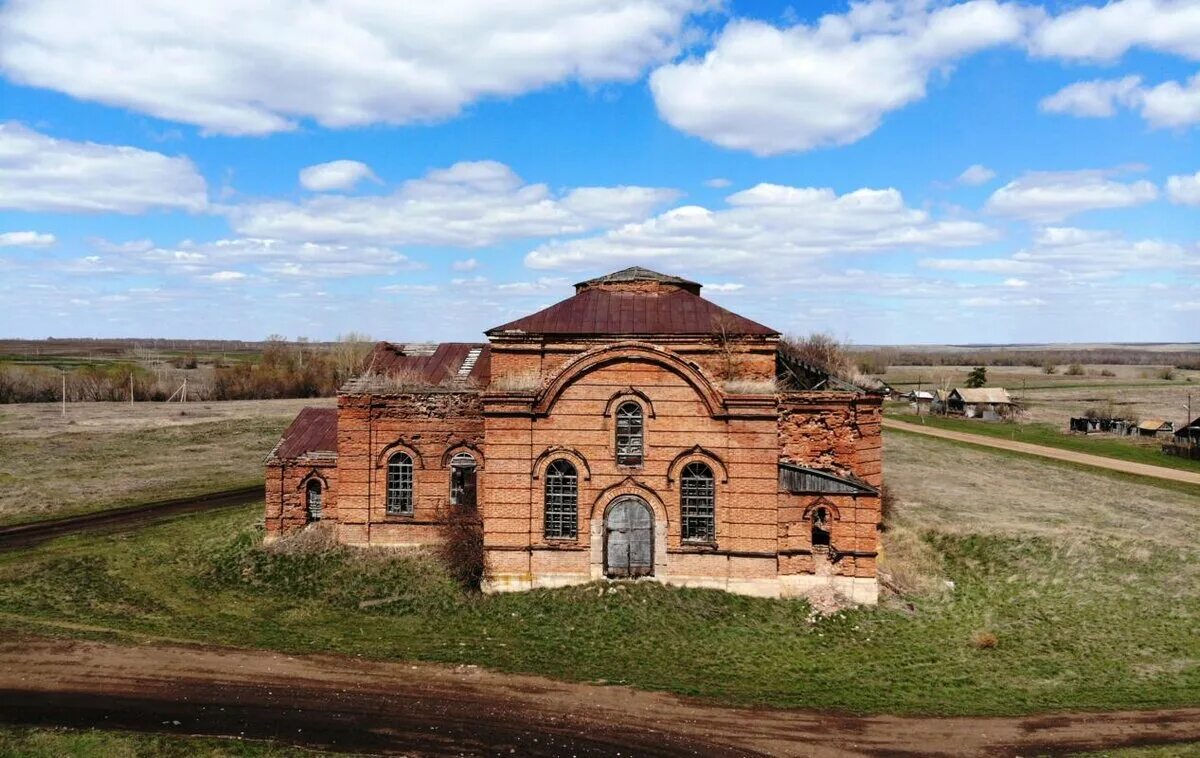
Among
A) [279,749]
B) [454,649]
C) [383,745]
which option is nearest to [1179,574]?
[454,649]

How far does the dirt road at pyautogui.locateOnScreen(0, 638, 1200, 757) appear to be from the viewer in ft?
43.2

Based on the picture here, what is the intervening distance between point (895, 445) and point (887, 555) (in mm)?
28368

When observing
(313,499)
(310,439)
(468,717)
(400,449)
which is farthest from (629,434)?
(310,439)

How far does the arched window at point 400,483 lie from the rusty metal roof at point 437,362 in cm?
295

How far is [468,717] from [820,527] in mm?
11548

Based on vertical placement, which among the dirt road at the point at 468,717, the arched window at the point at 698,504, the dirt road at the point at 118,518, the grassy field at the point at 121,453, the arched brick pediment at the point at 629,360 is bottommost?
the dirt road at the point at 468,717

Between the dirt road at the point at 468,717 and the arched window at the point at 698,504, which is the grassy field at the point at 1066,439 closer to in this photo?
the arched window at the point at 698,504

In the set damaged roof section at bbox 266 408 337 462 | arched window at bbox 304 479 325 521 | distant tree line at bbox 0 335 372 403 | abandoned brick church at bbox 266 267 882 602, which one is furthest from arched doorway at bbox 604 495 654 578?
distant tree line at bbox 0 335 372 403

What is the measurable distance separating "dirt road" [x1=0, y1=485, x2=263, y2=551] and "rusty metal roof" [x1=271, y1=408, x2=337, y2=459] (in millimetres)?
8649

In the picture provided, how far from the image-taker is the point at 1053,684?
53.3ft

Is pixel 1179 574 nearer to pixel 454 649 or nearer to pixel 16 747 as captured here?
pixel 454 649

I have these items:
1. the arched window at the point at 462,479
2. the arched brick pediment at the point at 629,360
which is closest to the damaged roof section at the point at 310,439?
the arched window at the point at 462,479

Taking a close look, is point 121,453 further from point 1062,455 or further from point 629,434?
point 1062,455

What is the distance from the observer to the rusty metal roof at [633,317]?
2177 cm
